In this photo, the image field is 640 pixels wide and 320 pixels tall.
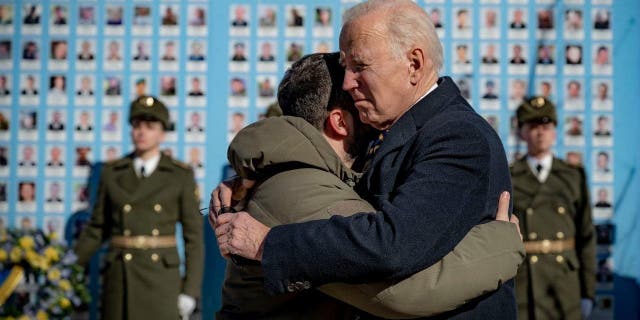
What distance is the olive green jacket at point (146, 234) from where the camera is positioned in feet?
20.6

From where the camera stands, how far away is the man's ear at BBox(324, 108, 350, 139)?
248 centimetres

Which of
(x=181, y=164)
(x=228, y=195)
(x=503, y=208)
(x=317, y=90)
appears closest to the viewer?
(x=503, y=208)

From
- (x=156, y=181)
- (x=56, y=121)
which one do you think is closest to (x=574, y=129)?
(x=156, y=181)

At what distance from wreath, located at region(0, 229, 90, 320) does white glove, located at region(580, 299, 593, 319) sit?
342 cm

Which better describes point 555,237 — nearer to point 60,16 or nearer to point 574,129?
point 574,129

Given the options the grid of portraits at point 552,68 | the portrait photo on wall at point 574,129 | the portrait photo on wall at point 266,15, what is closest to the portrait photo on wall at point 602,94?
the grid of portraits at point 552,68

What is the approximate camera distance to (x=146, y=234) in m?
6.32

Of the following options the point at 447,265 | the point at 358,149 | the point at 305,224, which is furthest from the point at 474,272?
the point at 358,149

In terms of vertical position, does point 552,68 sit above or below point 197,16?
below

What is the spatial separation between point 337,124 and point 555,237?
4.22 m

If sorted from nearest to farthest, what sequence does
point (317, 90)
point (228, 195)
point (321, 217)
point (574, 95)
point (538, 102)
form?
point (321, 217), point (317, 90), point (228, 195), point (538, 102), point (574, 95)

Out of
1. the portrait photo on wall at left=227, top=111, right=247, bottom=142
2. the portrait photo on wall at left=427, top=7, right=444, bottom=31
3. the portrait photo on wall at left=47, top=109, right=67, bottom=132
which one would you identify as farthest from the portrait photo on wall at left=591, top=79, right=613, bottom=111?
the portrait photo on wall at left=47, top=109, right=67, bottom=132

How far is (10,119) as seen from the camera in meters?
6.51

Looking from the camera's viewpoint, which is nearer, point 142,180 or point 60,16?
point 142,180
